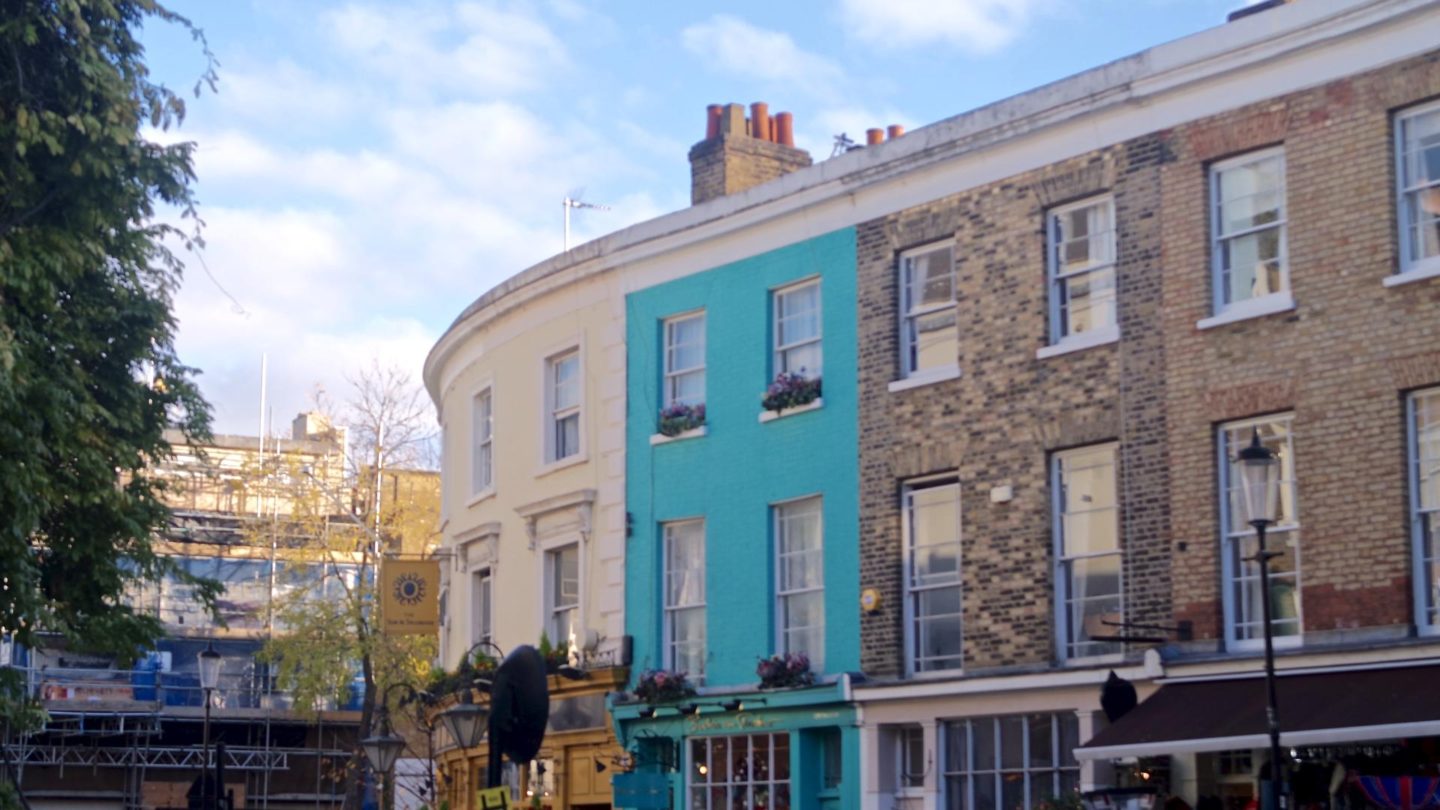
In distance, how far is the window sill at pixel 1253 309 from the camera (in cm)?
1852

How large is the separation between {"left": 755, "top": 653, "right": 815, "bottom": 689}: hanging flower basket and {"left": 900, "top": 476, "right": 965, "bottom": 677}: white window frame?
1.43 meters

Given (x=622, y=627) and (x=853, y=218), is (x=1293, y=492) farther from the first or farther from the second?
(x=622, y=627)

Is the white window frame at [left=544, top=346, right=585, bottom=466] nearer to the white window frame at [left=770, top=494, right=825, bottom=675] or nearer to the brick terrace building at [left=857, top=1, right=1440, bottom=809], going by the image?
the white window frame at [left=770, top=494, right=825, bottom=675]

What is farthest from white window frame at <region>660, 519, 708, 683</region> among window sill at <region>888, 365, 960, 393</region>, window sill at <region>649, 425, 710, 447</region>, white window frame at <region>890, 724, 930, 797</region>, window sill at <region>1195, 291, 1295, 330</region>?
window sill at <region>1195, 291, 1295, 330</region>

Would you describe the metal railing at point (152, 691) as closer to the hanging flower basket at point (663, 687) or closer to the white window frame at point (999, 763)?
the hanging flower basket at point (663, 687)

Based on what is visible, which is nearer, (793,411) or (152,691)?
(793,411)

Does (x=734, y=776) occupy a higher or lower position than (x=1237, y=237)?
lower

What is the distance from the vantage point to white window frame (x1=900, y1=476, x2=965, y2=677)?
21.6 metres

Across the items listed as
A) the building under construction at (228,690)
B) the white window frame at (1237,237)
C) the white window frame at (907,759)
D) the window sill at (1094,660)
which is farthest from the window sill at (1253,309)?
the building under construction at (228,690)

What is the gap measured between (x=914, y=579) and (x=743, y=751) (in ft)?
12.0

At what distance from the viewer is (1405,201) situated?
17906mm

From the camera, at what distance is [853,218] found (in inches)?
919

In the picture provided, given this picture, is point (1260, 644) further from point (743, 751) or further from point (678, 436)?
point (678, 436)

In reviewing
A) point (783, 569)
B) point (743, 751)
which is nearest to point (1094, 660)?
point (783, 569)
